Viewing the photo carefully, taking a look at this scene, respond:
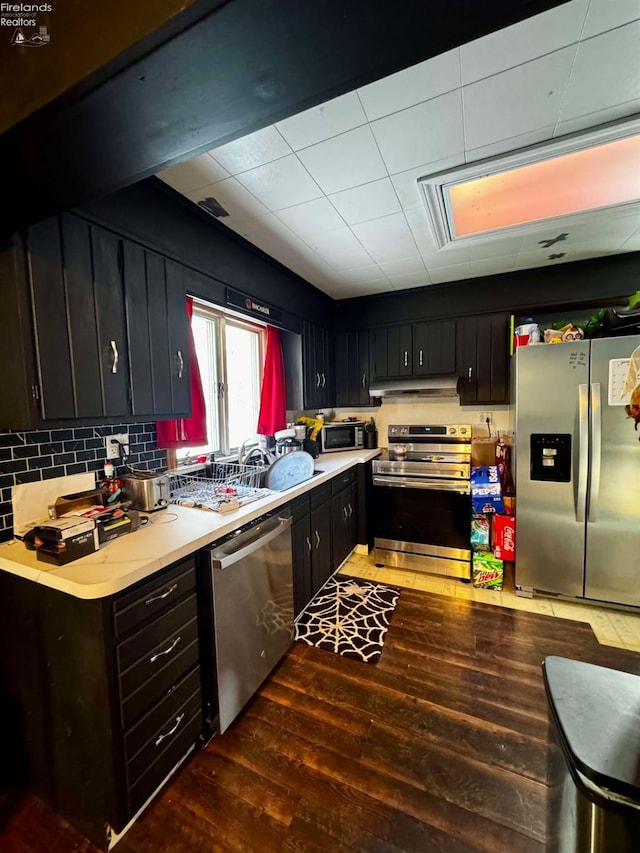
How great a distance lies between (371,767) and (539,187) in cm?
292

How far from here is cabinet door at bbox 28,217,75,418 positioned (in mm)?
1164

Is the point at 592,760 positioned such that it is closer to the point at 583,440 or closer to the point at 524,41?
the point at 524,41

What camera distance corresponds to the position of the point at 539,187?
1.80m

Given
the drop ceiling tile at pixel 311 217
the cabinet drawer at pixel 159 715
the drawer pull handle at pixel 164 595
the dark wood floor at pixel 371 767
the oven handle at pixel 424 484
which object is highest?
the drop ceiling tile at pixel 311 217

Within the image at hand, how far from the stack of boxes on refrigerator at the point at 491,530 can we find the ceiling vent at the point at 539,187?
6.02 ft

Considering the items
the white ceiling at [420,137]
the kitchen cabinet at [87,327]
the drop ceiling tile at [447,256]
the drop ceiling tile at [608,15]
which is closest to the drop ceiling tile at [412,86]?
the white ceiling at [420,137]

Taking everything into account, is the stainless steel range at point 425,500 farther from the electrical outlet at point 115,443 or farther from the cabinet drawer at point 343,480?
the electrical outlet at point 115,443

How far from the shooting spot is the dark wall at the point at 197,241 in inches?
57.2

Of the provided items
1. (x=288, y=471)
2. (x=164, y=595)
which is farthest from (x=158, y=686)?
(x=288, y=471)

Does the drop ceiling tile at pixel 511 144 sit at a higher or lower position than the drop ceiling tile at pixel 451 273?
higher

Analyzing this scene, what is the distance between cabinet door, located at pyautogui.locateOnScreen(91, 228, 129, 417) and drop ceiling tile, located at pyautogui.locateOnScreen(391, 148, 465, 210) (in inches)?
54.0

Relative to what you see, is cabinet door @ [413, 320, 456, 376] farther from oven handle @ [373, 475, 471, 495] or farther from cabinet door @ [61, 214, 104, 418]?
cabinet door @ [61, 214, 104, 418]

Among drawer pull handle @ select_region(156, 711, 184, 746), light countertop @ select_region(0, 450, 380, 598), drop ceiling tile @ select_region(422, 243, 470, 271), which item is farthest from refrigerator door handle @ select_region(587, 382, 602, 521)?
drawer pull handle @ select_region(156, 711, 184, 746)

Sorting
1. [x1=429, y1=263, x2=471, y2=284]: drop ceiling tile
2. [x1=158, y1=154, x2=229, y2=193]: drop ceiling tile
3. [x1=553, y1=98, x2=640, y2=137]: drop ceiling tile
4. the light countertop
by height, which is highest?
[x1=553, y1=98, x2=640, y2=137]: drop ceiling tile
